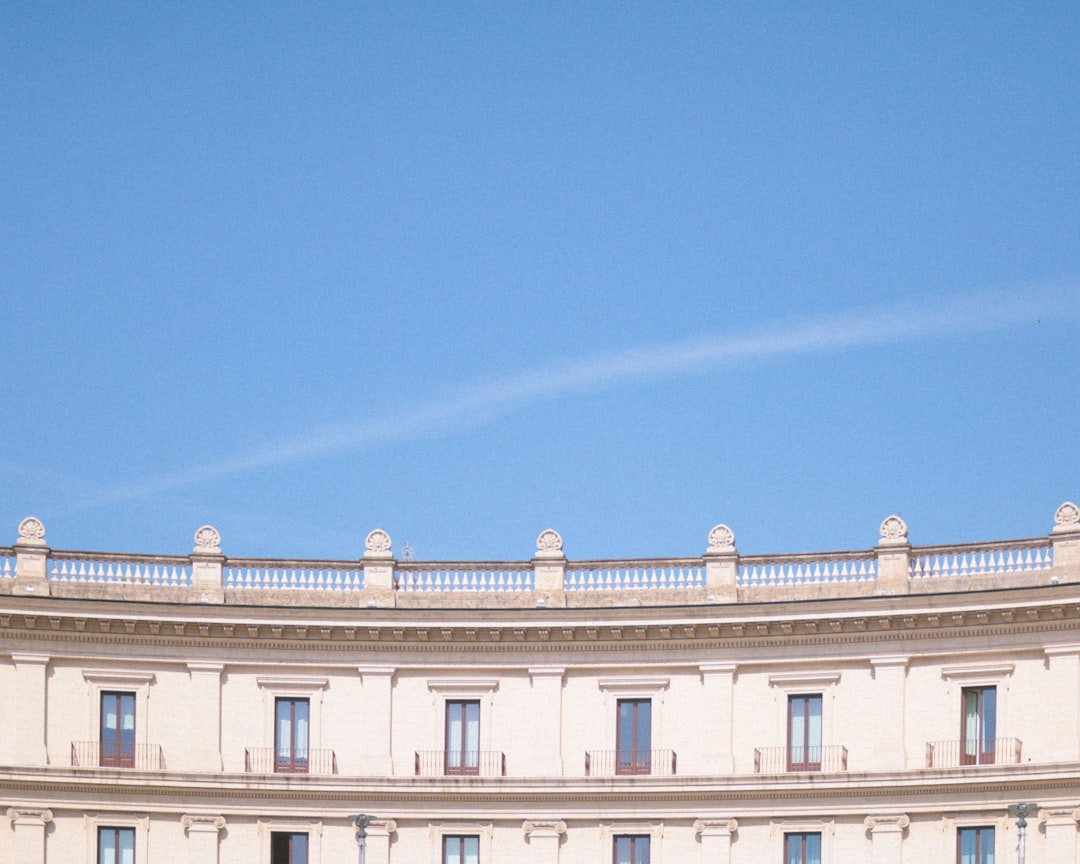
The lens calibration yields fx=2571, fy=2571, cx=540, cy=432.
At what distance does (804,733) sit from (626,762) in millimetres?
5775

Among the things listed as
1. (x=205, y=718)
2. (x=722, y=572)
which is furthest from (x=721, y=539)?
(x=205, y=718)

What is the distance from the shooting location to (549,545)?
84.3m

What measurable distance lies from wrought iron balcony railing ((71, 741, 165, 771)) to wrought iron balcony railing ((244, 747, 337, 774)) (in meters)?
2.86

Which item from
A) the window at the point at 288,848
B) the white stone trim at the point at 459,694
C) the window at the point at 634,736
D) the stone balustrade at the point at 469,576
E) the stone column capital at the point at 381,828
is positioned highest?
the stone balustrade at the point at 469,576

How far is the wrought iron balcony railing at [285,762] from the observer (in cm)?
8244

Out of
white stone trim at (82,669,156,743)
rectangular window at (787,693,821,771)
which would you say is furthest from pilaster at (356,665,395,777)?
rectangular window at (787,693,821,771)

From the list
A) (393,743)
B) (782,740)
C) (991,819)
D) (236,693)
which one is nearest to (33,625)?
(236,693)

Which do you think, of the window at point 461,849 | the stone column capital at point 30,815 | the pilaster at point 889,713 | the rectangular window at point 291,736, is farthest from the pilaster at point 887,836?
the stone column capital at point 30,815

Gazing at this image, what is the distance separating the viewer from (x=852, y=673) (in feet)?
266

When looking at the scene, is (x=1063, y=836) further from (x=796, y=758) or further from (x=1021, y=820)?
(x=796, y=758)

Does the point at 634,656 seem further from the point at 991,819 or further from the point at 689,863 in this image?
the point at 991,819

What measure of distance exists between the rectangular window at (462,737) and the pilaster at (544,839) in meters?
2.72

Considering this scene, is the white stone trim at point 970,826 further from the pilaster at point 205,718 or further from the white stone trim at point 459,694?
the pilaster at point 205,718

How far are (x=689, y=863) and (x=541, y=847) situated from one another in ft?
15.4
